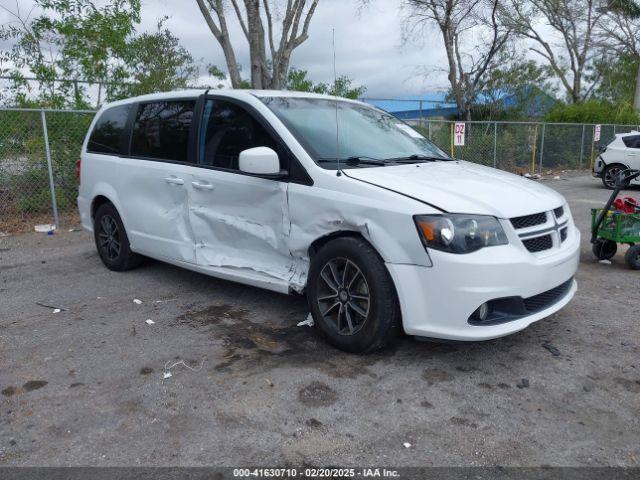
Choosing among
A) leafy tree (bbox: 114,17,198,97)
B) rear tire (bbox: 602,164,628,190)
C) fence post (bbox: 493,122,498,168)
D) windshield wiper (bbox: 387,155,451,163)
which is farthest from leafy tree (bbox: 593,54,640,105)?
windshield wiper (bbox: 387,155,451,163)

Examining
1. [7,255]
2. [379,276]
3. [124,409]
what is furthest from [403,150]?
[7,255]

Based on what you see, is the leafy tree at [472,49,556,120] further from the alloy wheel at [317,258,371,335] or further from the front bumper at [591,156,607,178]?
the alloy wheel at [317,258,371,335]

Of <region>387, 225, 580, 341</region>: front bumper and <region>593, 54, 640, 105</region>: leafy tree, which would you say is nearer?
<region>387, 225, 580, 341</region>: front bumper

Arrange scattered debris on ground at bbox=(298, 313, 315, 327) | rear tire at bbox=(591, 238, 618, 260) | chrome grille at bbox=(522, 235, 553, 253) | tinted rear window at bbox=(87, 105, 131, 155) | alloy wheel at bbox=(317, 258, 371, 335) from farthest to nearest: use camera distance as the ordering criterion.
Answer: rear tire at bbox=(591, 238, 618, 260) < tinted rear window at bbox=(87, 105, 131, 155) < scattered debris on ground at bbox=(298, 313, 315, 327) < alloy wheel at bbox=(317, 258, 371, 335) < chrome grille at bbox=(522, 235, 553, 253)

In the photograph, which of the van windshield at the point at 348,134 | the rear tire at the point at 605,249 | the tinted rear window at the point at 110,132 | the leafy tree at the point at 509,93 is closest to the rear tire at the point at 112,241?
the tinted rear window at the point at 110,132

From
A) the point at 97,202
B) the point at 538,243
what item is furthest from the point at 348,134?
the point at 97,202

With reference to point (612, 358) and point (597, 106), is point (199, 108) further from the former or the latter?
point (597, 106)

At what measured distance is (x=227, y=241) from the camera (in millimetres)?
4578

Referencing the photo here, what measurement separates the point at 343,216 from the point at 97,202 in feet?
11.6

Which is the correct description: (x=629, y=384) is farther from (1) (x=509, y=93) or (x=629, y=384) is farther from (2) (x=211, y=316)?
(1) (x=509, y=93)

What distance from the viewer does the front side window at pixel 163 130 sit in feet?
16.2

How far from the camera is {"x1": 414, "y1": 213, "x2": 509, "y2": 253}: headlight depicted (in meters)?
3.31

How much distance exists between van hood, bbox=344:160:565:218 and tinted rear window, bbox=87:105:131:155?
2928 millimetres

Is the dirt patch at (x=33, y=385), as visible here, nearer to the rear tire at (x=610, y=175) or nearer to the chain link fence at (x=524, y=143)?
the chain link fence at (x=524, y=143)
